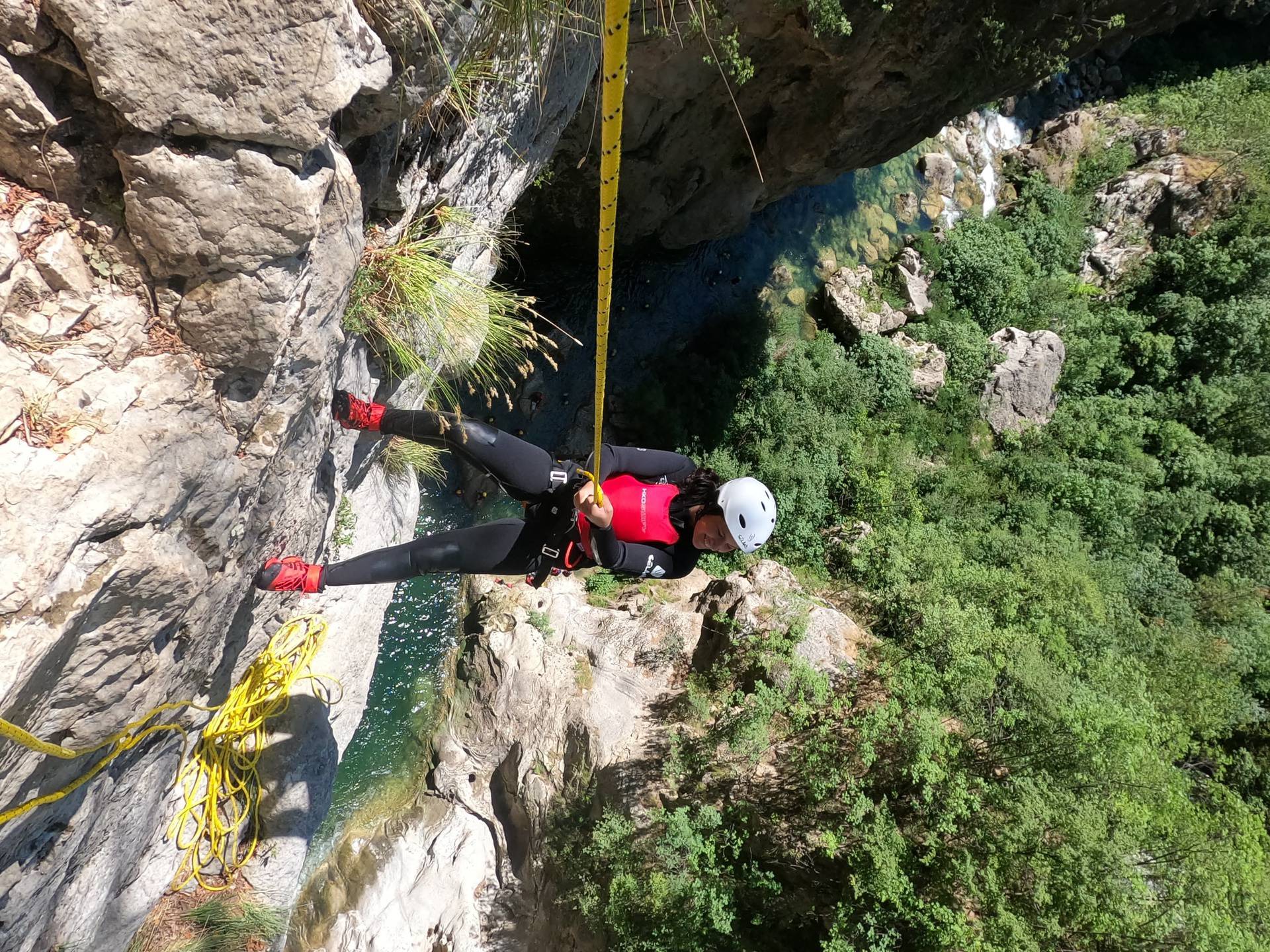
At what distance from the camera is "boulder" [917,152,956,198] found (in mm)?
9344

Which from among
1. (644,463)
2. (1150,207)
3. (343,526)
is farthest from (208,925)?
(1150,207)

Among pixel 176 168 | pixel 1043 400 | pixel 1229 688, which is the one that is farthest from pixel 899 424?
pixel 176 168

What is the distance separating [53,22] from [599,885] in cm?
500

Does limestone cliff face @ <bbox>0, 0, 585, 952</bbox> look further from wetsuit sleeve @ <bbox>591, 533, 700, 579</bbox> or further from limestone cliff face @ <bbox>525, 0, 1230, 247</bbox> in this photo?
limestone cliff face @ <bbox>525, 0, 1230, 247</bbox>

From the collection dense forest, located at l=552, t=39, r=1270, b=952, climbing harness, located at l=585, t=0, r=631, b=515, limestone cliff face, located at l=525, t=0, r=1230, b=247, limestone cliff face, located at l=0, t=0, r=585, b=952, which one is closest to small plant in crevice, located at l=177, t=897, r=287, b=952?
limestone cliff face, located at l=0, t=0, r=585, b=952

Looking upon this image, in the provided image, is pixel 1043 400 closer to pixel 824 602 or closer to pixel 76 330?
pixel 824 602

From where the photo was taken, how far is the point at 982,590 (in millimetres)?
5543

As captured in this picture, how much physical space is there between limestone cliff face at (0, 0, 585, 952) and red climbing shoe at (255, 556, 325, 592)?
35 cm

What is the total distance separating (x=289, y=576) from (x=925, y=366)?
7490mm

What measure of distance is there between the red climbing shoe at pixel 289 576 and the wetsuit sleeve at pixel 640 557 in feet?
4.21

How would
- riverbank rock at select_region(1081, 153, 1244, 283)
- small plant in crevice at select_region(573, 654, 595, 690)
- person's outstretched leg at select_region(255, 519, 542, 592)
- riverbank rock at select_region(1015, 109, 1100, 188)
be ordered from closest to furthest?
person's outstretched leg at select_region(255, 519, 542, 592) < small plant in crevice at select_region(573, 654, 595, 690) < riverbank rock at select_region(1081, 153, 1244, 283) < riverbank rock at select_region(1015, 109, 1100, 188)

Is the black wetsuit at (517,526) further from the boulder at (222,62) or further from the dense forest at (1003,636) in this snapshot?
the dense forest at (1003,636)

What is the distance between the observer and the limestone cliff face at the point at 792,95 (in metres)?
4.63

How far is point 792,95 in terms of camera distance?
238 inches
